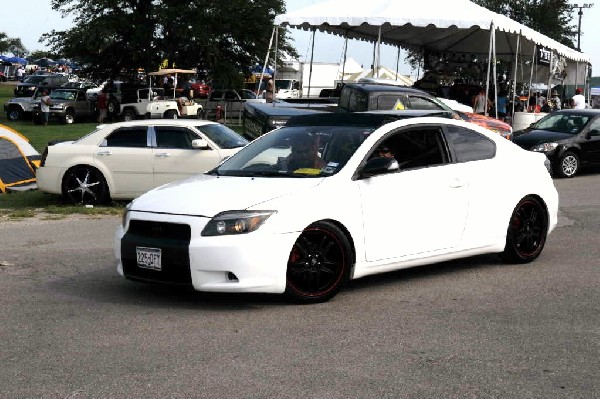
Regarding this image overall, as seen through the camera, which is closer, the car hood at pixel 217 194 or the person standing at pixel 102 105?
the car hood at pixel 217 194

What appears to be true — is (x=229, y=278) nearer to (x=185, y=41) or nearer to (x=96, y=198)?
(x=96, y=198)

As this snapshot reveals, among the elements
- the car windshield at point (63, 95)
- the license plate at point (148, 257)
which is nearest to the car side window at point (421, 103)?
the license plate at point (148, 257)

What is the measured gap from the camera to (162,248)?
6.78 meters

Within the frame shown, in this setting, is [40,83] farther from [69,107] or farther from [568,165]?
[568,165]

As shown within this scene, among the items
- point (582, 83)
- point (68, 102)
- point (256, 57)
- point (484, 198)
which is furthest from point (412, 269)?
point (256, 57)

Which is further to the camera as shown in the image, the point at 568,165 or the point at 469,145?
the point at 568,165

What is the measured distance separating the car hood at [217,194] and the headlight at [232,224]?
7cm

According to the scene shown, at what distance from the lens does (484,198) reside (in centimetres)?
820

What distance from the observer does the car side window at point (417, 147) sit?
780 cm

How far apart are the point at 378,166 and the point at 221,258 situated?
1.59m

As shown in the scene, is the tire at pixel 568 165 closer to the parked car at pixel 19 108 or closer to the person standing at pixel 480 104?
the person standing at pixel 480 104

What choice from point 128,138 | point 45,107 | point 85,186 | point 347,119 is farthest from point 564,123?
point 45,107

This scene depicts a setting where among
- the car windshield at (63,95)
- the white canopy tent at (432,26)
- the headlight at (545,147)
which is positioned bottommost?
the headlight at (545,147)

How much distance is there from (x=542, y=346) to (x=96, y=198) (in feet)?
31.8
